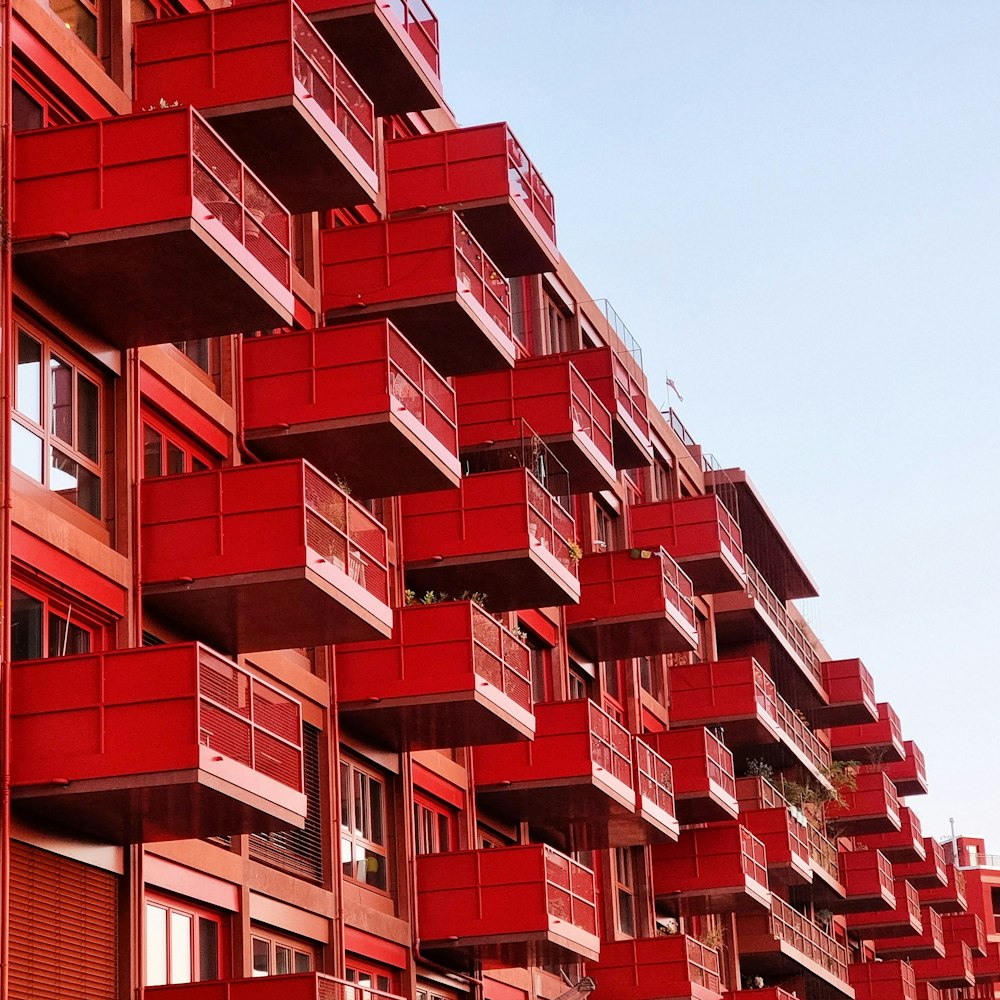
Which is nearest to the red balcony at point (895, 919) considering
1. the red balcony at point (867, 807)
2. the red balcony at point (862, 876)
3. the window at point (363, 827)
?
the red balcony at point (867, 807)

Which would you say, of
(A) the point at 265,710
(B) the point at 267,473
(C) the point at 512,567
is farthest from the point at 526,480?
(A) the point at 265,710

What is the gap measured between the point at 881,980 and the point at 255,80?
47.5 metres

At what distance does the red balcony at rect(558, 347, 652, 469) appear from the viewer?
137 feet

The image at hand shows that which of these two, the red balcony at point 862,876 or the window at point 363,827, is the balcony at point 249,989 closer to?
the window at point 363,827

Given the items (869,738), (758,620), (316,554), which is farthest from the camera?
(869,738)

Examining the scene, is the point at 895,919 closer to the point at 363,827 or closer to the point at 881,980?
the point at 881,980

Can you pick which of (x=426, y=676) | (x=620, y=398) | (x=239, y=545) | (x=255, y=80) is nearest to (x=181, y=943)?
(x=239, y=545)

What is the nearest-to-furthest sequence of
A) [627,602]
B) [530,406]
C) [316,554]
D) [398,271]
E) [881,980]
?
1. [316,554]
2. [398,271]
3. [530,406]
4. [627,602]
5. [881,980]

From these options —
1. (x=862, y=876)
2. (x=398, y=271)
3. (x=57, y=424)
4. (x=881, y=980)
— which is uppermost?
(x=398, y=271)

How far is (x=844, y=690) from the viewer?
69188 mm

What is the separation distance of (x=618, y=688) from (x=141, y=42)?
2357 cm

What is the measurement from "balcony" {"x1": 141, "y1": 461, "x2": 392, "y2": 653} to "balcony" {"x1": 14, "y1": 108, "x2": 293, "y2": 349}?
2.10m

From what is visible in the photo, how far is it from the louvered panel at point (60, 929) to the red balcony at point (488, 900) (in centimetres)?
1009

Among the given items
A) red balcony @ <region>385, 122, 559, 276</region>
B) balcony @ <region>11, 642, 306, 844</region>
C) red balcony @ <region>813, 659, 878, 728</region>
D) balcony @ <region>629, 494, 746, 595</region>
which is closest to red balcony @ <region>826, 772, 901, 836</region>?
red balcony @ <region>813, 659, 878, 728</region>
